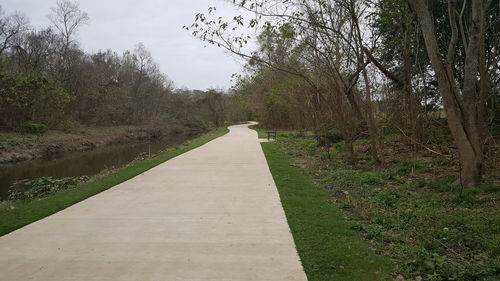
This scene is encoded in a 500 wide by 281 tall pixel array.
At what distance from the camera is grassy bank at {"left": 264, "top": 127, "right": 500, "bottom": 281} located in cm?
404

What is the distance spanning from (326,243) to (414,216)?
1984 millimetres

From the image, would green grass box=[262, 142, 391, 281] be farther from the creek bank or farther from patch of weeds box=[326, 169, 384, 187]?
the creek bank

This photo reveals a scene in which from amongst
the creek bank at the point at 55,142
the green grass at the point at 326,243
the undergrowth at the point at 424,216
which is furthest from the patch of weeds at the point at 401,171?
the creek bank at the point at 55,142

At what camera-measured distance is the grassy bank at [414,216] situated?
404cm

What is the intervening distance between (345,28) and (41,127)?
24.5 meters

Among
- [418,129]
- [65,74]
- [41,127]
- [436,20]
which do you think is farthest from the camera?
[65,74]

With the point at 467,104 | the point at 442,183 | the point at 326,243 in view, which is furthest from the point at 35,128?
the point at 467,104

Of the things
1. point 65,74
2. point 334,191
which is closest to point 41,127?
point 65,74

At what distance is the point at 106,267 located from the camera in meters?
3.98

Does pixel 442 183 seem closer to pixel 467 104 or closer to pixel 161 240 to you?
pixel 467 104

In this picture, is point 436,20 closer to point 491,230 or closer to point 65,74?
point 491,230

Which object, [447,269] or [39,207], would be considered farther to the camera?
[39,207]

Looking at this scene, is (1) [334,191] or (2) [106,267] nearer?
(2) [106,267]

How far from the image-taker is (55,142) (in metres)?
25.7
